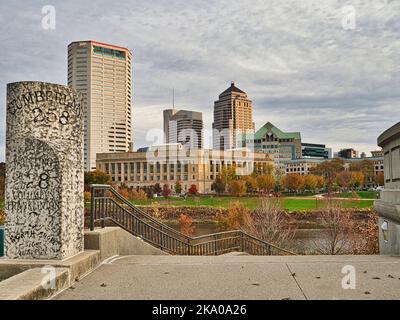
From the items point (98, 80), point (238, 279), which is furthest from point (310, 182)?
point (238, 279)

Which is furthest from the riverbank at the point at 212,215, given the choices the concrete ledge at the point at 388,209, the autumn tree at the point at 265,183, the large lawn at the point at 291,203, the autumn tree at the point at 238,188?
the concrete ledge at the point at 388,209

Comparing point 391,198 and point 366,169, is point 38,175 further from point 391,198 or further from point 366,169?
point 366,169

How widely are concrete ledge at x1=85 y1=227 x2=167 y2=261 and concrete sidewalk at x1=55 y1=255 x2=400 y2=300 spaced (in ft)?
0.99

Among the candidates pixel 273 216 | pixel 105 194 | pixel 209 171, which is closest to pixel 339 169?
pixel 209 171

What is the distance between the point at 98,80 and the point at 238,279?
190349mm

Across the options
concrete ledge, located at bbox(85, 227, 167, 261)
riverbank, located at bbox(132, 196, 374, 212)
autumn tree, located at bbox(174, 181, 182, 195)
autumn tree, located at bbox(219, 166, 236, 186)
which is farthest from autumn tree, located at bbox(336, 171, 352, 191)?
concrete ledge, located at bbox(85, 227, 167, 261)

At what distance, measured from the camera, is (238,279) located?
21.6 feet

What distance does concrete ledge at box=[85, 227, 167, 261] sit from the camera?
7.97m

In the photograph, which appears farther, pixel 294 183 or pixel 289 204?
pixel 294 183

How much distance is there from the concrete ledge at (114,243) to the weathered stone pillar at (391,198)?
5.33 metres

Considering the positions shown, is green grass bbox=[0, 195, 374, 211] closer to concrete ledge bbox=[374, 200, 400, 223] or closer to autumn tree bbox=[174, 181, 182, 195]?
autumn tree bbox=[174, 181, 182, 195]
